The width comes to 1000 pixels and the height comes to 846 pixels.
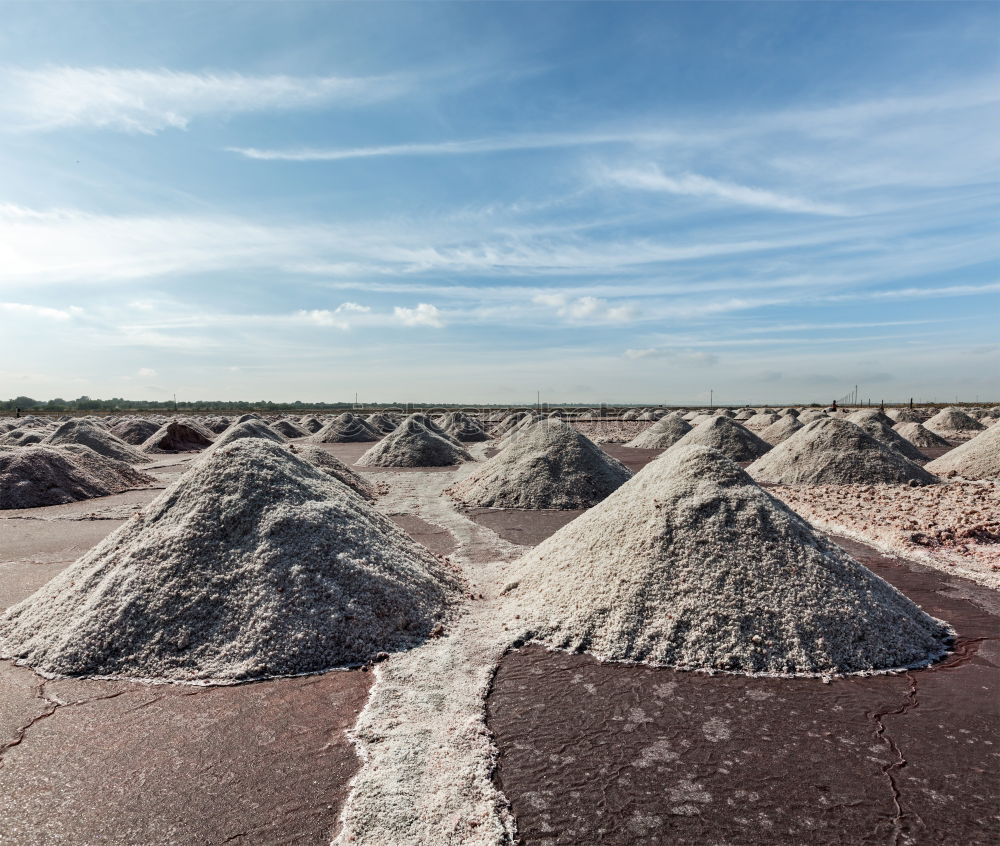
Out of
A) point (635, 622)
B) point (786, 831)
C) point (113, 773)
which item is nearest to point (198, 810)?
point (113, 773)

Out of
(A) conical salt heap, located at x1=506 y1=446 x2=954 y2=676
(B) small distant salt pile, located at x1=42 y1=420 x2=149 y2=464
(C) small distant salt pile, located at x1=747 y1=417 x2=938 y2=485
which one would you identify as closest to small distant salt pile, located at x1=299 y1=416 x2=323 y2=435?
(B) small distant salt pile, located at x1=42 y1=420 x2=149 y2=464

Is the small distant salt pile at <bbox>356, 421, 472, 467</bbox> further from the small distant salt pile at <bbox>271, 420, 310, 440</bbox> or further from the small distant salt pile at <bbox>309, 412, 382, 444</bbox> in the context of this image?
the small distant salt pile at <bbox>271, 420, 310, 440</bbox>

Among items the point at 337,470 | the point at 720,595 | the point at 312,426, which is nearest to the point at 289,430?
the point at 312,426

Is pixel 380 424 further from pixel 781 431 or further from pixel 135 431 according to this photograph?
pixel 781 431

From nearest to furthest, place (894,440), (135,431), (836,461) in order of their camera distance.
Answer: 1. (836,461)
2. (894,440)
3. (135,431)

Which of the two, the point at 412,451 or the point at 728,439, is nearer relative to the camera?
the point at 728,439

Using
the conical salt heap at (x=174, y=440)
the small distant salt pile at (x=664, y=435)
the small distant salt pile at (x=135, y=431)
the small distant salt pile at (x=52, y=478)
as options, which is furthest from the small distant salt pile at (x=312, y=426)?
the small distant salt pile at (x=52, y=478)
